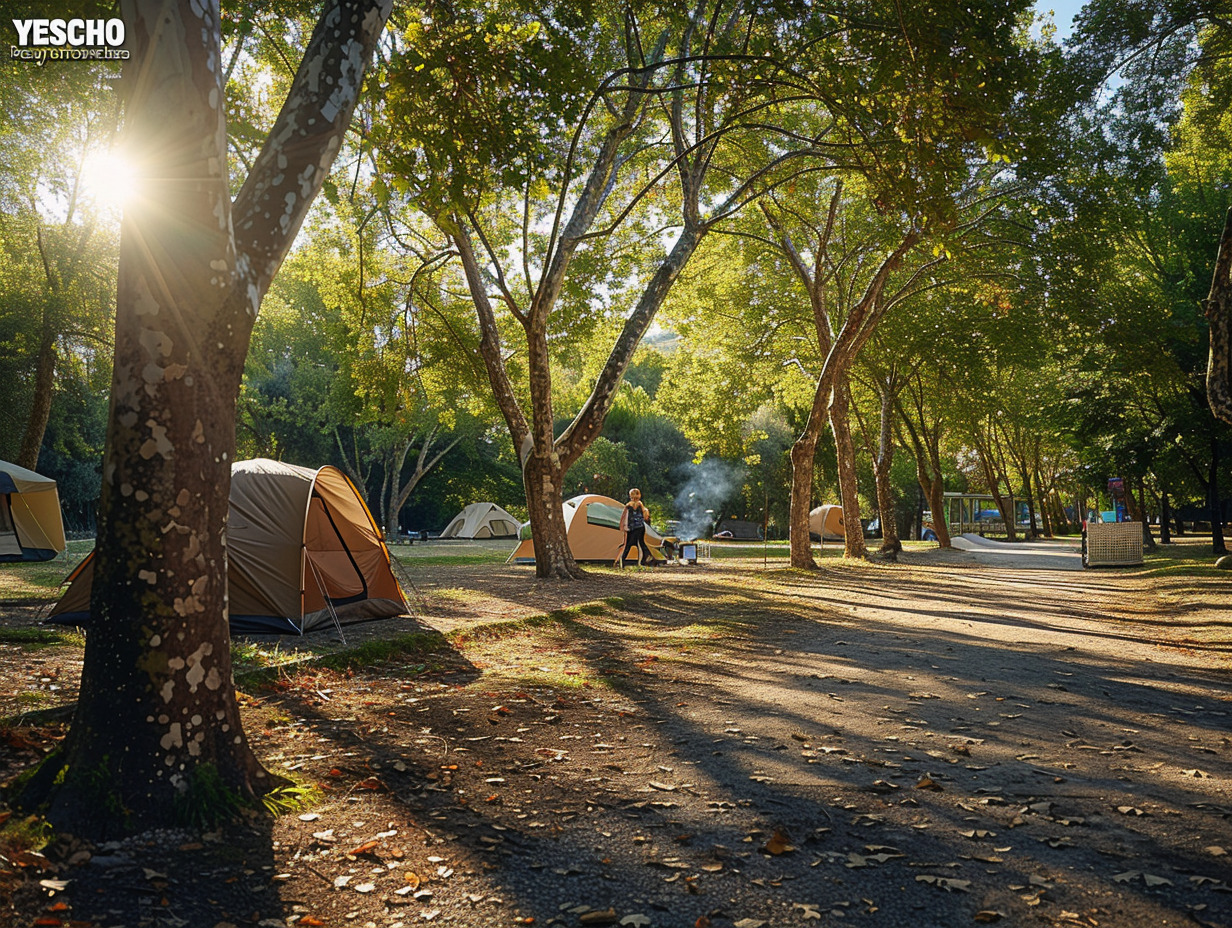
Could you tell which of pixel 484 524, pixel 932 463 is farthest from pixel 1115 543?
pixel 484 524

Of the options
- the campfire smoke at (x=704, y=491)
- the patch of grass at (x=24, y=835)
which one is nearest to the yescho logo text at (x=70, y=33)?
the patch of grass at (x=24, y=835)

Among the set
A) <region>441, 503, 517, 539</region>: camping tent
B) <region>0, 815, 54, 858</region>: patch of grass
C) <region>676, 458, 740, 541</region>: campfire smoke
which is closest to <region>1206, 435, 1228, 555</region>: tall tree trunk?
<region>0, 815, 54, 858</region>: patch of grass

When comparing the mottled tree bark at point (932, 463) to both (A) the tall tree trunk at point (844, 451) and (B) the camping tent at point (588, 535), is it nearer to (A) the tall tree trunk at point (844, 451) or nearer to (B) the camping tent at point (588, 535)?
(A) the tall tree trunk at point (844, 451)

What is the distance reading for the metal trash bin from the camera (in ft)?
70.1

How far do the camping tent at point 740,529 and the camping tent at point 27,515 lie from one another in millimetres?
32250

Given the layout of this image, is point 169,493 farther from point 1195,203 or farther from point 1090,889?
point 1195,203

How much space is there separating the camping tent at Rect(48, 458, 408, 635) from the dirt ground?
76cm

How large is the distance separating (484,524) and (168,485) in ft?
130

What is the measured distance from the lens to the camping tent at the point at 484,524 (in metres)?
42.5

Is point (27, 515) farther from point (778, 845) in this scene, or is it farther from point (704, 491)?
point (704, 491)

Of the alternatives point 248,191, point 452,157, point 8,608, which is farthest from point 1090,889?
point 8,608

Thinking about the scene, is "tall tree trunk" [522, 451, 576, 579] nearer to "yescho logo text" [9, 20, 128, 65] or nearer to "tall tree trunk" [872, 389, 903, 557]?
"yescho logo text" [9, 20, 128, 65]

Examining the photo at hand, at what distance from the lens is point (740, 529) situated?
46906 mm

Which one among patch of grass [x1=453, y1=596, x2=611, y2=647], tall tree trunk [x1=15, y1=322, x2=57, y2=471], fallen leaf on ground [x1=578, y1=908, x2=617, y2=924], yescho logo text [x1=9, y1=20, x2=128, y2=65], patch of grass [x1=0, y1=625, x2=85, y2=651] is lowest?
fallen leaf on ground [x1=578, y1=908, x2=617, y2=924]
